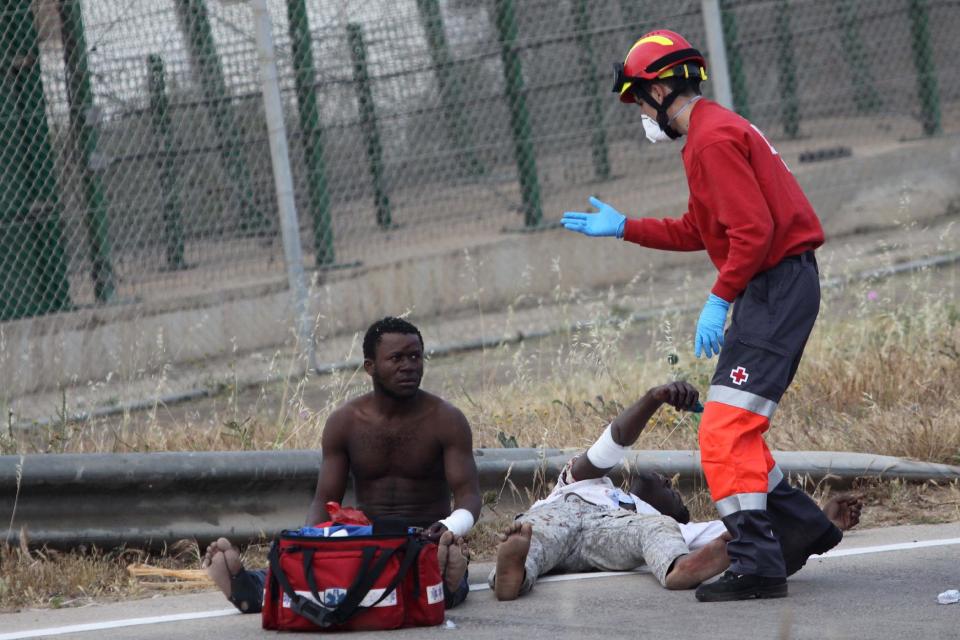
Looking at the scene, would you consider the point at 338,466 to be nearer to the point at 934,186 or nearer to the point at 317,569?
the point at 317,569

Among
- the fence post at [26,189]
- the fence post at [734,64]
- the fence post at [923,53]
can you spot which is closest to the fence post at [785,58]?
the fence post at [734,64]

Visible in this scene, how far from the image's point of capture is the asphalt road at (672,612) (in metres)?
4.59

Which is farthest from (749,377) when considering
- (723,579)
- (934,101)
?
(934,101)

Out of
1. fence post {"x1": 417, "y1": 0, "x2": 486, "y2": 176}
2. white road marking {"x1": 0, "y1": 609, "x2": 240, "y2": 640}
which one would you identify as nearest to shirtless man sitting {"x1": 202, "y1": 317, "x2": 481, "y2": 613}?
white road marking {"x1": 0, "y1": 609, "x2": 240, "y2": 640}

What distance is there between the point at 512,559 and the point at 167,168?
A: 559cm

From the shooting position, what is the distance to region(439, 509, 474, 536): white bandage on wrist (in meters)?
5.12

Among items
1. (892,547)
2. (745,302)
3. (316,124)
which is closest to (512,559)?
(745,302)

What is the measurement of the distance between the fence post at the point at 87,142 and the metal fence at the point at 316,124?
0.04ft

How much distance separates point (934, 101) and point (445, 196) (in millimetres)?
4486

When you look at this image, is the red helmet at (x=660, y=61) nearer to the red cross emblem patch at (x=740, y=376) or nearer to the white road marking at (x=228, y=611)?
the red cross emblem patch at (x=740, y=376)

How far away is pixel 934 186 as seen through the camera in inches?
514

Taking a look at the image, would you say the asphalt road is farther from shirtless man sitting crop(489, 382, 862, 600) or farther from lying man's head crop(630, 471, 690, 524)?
lying man's head crop(630, 471, 690, 524)

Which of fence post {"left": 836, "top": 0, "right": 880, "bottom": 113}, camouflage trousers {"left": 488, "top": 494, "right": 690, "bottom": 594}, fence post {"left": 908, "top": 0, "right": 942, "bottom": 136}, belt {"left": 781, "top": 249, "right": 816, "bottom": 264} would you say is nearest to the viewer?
belt {"left": 781, "top": 249, "right": 816, "bottom": 264}

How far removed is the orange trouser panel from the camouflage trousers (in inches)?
18.9
